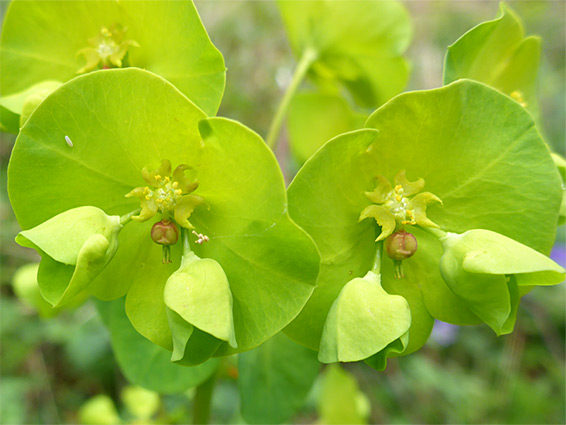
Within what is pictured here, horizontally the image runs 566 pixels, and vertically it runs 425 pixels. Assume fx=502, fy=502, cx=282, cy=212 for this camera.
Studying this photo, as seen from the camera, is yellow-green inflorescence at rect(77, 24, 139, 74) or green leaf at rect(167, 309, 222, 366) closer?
green leaf at rect(167, 309, 222, 366)

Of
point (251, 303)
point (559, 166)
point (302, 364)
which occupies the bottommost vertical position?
point (302, 364)

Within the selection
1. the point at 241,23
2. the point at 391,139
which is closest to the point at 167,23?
the point at 391,139

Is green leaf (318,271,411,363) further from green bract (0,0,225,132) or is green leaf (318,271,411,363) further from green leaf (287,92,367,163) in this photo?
green leaf (287,92,367,163)

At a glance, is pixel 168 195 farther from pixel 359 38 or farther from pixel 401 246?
pixel 359 38

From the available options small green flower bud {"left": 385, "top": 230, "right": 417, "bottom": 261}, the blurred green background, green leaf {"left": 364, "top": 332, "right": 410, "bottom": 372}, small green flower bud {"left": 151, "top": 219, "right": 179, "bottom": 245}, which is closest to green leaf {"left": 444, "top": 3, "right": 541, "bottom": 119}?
small green flower bud {"left": 385, "top": 230, "right": 417, "bottom": 261}

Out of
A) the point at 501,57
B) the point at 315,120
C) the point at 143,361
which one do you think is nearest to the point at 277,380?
the point at 143,361

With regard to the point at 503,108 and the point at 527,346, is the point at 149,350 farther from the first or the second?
the point at 527,346
